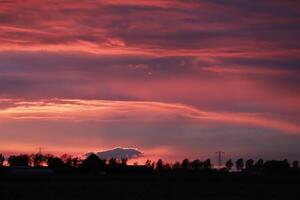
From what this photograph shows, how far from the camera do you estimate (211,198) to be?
148 feet

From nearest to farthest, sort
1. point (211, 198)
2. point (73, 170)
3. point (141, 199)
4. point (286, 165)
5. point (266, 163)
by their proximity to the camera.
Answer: point (141, 199) < point (211, 198) < point (73, 170) < point (286, 165) < point (266, 163)

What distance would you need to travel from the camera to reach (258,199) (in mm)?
44656

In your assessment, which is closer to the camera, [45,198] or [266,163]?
[45,198]

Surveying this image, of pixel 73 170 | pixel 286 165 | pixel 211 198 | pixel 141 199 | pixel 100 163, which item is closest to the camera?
pixel 141 199

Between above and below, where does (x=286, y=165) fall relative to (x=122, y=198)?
above

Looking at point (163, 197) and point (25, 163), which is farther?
point (25, 163)

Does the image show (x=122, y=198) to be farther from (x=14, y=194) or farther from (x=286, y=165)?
(x=286, y=165)

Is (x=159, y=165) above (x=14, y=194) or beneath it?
above

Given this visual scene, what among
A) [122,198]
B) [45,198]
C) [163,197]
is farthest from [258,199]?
[45,198]

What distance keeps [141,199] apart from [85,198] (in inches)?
146

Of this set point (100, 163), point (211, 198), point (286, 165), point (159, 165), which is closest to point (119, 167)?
point (100, 163)

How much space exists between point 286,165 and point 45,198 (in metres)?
138

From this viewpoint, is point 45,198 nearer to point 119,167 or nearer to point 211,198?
point 211,198

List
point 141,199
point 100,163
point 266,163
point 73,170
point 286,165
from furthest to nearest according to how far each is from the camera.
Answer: point 266,163, point 286,165, point 100,163, point 73,170, point 141,199
